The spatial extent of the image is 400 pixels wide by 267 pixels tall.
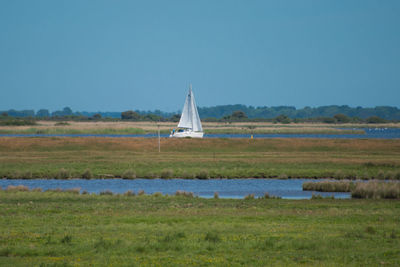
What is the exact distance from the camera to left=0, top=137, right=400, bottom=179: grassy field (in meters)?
44.6

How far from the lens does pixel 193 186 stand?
38844 millimetres

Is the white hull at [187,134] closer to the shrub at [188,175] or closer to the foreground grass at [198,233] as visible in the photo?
the shrub at [188,175]

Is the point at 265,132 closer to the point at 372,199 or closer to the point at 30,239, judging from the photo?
the point at 372,199

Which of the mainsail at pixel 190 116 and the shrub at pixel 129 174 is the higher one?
the mainsail at pixel 190 116

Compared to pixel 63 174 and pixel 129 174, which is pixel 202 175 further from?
pixel 63 174

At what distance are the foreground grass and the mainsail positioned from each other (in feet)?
211

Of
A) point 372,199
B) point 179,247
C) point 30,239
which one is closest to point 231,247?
point 179,247

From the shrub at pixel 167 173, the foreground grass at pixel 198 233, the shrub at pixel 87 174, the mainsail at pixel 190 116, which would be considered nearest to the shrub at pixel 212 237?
the foreground grass at pixel 198 233

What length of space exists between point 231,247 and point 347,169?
3253 centimetres

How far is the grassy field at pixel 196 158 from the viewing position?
1754 inches

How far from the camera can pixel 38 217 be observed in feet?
72.4

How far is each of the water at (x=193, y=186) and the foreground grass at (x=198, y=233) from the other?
23.5ft

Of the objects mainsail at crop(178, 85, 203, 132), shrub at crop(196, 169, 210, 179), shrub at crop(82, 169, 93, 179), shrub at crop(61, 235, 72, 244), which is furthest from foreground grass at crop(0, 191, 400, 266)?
mainsail at crop(178, 85, 203, 132)

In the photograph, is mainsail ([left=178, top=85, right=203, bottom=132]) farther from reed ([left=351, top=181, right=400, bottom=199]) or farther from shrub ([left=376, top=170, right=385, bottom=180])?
reed ([left=351, top=181, right=400, bottom=199])
